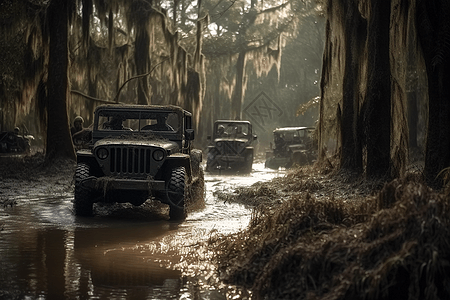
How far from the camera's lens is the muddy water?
6.02 m

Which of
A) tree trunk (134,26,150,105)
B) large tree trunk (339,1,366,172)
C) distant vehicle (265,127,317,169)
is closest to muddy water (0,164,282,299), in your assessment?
large tree trunk (339,1,366,172)

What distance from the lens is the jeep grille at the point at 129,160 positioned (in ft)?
35.8

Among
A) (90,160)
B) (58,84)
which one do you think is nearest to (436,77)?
(90,160)

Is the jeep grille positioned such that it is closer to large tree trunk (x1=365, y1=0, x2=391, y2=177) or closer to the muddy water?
the muddy water

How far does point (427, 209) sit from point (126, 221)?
20.4 feet

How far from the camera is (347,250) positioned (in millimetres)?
5820

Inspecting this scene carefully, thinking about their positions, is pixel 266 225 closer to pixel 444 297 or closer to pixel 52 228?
pixel 444 297

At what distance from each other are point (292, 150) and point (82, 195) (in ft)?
58.3

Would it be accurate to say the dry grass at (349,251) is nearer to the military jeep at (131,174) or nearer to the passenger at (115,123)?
the military jeep at (131,174)

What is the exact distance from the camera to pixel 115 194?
1105 cm

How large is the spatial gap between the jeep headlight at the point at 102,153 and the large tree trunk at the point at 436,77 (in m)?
5.06

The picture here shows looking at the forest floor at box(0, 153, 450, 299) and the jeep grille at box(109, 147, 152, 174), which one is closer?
the forest floor at box(0, 153, 450, 299)

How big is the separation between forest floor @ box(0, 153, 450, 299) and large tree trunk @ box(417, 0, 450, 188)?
2213 millimetres

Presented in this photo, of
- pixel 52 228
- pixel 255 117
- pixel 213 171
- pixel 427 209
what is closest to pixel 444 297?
pixel 427 209
